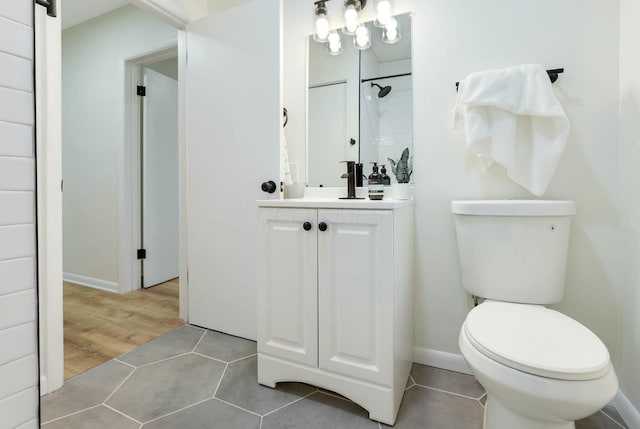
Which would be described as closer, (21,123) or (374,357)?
(21,123)

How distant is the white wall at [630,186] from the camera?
1.13 meters

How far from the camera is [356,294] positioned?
46.3 inches

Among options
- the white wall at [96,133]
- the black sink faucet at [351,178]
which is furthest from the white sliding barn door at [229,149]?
the white wall at [96,133]

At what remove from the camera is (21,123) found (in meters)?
0.50

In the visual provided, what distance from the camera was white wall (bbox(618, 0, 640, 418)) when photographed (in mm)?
1126

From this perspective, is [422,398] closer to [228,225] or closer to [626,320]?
[626,320]

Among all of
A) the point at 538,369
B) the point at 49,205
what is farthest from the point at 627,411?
the point at 49,205

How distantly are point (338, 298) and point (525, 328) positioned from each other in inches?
24.3

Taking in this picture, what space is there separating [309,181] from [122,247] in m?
1.81

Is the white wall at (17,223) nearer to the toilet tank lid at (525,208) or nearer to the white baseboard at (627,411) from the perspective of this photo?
the toilet tank lid at (525,208)

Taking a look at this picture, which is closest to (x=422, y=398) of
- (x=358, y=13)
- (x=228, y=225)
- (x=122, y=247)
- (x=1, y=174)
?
(x=228, y=225)

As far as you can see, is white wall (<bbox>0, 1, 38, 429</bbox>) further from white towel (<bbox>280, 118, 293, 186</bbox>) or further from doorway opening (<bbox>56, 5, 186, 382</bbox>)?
doorway opening (<bbox>56, 5, 186, 382</bbox>)

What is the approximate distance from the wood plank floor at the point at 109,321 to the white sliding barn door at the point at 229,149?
0.30 metres

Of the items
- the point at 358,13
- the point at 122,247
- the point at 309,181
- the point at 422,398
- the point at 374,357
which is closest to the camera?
the point at 374,357
